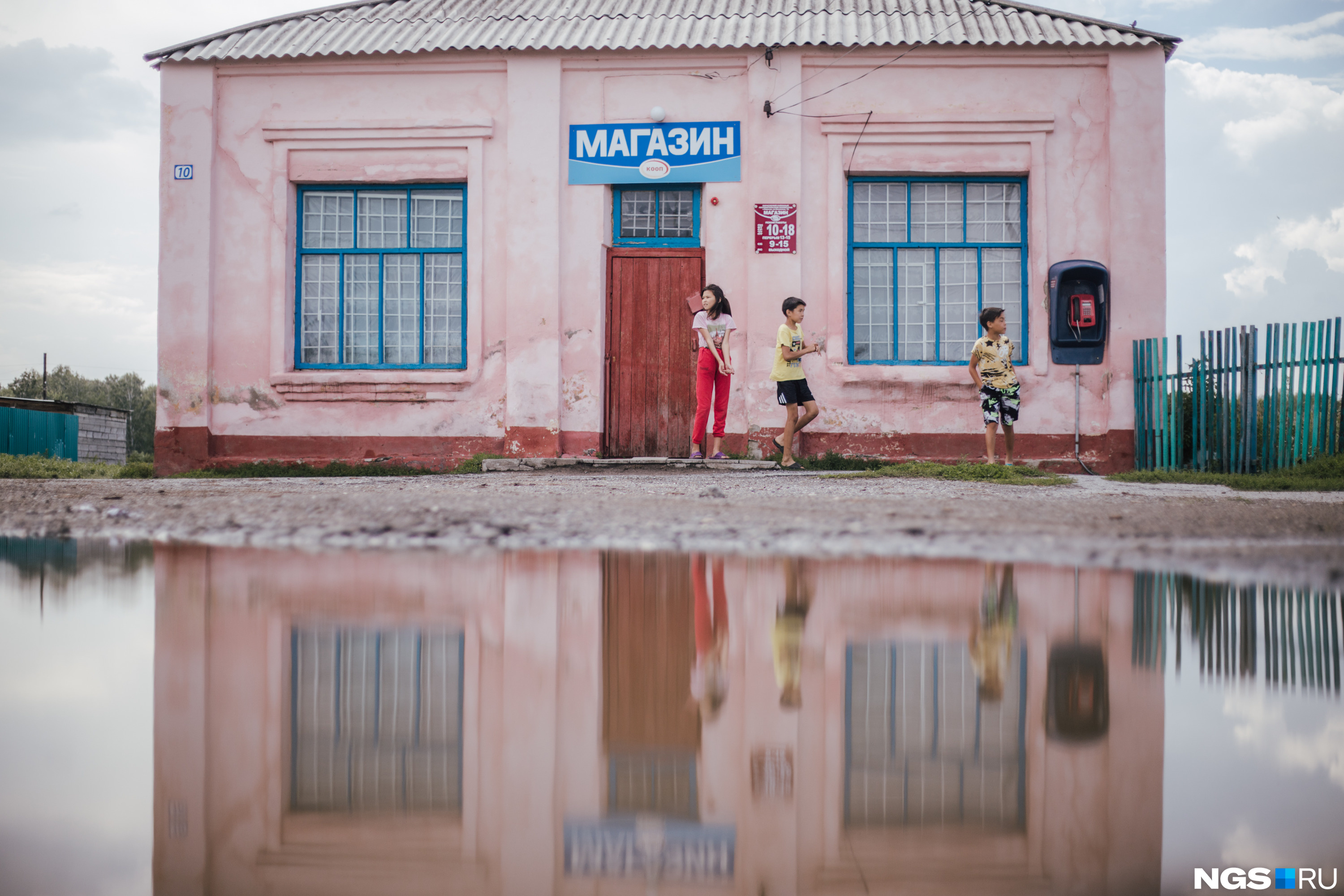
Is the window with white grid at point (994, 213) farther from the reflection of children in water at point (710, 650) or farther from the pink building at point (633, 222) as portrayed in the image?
the reflection of children in water at point (710, 650)

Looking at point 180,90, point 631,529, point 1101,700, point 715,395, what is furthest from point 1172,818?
point 180,90

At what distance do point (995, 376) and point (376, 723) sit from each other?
9.65 metres

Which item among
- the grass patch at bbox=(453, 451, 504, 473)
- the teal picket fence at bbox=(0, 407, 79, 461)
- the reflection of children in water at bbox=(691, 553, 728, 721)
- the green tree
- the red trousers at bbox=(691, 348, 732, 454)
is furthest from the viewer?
the green tree

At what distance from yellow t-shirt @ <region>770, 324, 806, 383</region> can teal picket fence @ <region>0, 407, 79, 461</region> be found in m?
23.6

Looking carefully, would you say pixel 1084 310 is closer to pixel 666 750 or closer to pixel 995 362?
pixel 995 362

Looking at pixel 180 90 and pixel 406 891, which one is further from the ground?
pixel 180 90

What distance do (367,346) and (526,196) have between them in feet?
9.44

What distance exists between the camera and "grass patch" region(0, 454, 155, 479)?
11.4 metres

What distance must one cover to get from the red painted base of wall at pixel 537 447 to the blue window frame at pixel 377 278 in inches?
43.0

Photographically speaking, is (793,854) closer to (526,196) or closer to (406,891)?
(406,891)

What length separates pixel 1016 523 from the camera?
4.32 meters

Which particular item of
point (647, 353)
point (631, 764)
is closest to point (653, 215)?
point (647, 353)

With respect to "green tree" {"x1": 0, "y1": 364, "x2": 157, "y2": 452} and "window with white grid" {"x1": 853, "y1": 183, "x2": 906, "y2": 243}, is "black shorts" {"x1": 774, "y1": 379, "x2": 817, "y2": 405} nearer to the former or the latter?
"window with white grid" {"x1": 853, "y1": 183, "x2": 906, "y2": 243}

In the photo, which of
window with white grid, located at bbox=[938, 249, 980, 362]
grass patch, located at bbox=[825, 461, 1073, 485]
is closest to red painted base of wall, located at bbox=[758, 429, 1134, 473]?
window with white grid, located at bbox=[938, 249, 980, 362]
